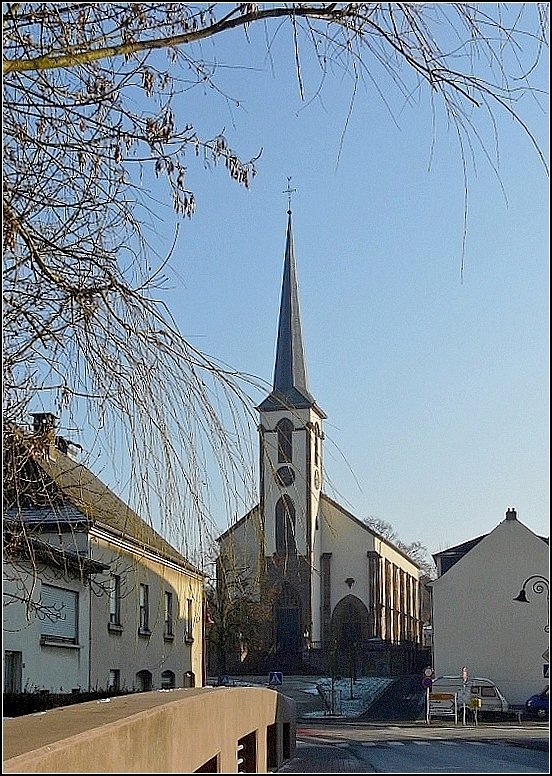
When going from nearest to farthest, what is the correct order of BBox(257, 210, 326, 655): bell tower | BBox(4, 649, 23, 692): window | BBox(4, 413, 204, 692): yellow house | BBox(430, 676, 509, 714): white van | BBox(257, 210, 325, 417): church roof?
BBox(257, 210, 326, 655): bell tower → BBox(257, 210, 325, 417): church roof → BBox(4, 413, 204, 692): yellow house → BBox(430, 676, 509, 714): white van → BBox(4, 649, 23, 692): window

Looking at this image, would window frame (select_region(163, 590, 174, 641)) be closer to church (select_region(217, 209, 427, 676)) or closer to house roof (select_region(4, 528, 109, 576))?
church (select_region(217, 209, 427, 676))

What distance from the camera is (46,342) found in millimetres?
3027

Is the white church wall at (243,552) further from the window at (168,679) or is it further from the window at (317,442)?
the window at (168,679)

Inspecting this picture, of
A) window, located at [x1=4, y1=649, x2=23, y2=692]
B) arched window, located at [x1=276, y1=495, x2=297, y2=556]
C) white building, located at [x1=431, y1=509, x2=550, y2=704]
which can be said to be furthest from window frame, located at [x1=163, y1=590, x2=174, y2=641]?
window, located at [x1=4, y1=649, x2=23, y2=692]

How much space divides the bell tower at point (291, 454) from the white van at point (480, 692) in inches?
153

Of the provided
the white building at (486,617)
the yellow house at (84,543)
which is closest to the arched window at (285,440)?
the yellow house at (84,543)

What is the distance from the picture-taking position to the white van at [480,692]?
7066 millimetres

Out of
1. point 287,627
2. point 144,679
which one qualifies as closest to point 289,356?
point 287,627

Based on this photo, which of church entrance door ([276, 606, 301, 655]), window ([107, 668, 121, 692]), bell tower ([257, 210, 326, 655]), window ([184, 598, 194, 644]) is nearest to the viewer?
bell tower ([257, 210, 326, 655])

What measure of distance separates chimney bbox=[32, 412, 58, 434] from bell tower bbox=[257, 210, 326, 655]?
788mm

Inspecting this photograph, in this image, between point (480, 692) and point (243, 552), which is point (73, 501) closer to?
point (243, 552)

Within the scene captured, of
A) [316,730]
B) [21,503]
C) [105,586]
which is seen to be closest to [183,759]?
[105,586]

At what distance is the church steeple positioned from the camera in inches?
111

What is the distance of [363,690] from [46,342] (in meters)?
8.67
